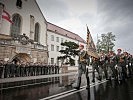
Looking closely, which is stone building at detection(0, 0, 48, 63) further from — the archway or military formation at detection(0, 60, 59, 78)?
military formation at detection(0, 60, 59, 78)

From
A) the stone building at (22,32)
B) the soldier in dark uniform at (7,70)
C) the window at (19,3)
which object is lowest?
the soldier in dark uniform at (7,70)

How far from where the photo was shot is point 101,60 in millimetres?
11688

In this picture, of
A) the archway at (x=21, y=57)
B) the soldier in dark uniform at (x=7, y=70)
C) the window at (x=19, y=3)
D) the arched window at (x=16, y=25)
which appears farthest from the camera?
the window at (x=19, y=3)

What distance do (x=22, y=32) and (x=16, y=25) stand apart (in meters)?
1.77

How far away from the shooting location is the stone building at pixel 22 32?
23958mm

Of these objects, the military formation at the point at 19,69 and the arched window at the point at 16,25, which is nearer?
the military formation at the point at 19,69

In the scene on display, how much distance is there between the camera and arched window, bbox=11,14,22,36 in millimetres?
27992

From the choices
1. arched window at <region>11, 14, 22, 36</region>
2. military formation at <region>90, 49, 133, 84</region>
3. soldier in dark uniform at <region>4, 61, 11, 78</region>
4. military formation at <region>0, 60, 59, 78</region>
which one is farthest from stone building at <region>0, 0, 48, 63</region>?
military formation at <region>90, 49, 133, 84</region>

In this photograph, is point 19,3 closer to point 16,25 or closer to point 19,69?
point 16,25

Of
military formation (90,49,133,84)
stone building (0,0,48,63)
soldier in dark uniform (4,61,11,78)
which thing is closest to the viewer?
military formation (90,49,133,84)

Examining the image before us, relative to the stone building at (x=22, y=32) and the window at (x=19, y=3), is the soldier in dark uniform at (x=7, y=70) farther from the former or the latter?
the window at (x=19, y=3)

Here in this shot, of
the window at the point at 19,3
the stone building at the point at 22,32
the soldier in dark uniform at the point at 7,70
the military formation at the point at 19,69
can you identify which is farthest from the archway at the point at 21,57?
the soldier in dark uniform at the point at 7,70

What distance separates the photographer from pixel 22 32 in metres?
29.6

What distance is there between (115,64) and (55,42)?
132 ft
